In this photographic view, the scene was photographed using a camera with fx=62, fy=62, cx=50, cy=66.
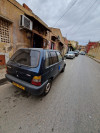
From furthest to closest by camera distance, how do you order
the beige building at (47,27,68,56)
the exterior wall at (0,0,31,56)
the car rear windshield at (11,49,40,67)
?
the beige building at (47,27,68,56), the exterior wall at (0,0,31,56), the car rear windshield at (11,49,40,67)

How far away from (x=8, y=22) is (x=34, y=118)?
5.26 meters

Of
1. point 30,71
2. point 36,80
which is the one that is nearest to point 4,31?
point 30,71

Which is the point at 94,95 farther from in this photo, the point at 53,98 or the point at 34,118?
the point at 34,118

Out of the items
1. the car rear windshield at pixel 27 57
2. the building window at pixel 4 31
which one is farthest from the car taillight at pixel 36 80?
the building window at pixel 4 31

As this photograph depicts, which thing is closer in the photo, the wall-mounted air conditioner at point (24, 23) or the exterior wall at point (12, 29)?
the exterior wall at point (12, 29)

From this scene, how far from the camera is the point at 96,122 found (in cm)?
159

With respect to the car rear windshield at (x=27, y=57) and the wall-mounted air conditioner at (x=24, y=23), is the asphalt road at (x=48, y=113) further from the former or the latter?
the wall-mounted air conditioner at (x=24, y=23)

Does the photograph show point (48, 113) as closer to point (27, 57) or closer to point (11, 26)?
point (27, 57)

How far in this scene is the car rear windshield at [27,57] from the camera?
6.37 feet

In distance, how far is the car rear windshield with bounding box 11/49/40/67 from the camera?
1943 millimetres

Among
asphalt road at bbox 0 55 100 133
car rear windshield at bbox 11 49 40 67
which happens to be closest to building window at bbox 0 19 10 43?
car rear windshield at bbox 11 49 40 67

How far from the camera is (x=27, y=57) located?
213 centimetres

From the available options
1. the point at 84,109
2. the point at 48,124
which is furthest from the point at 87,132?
the point at 48,124

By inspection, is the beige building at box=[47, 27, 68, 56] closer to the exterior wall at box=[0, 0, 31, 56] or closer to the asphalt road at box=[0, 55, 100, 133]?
the exterior wall at box=[0, 0, 31, 56]
